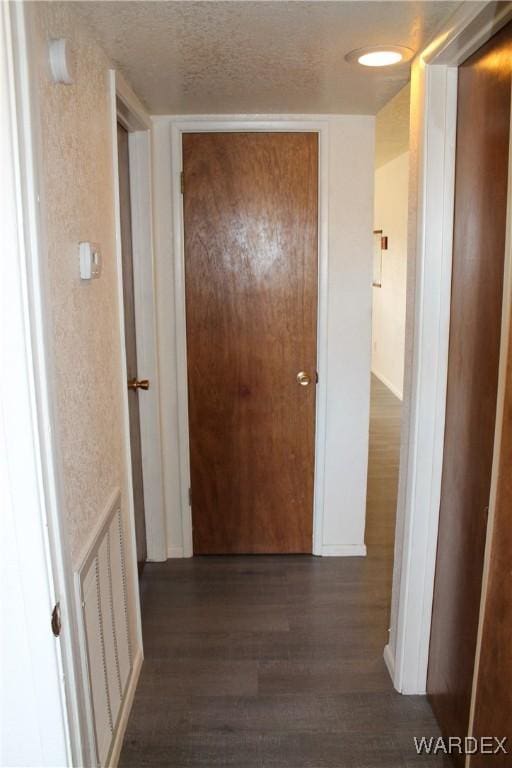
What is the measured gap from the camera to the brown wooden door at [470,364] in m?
1.51

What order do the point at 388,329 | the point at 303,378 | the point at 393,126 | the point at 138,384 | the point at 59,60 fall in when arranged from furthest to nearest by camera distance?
1. the point at 388,329
2. the point at 393,126
3. the point at 303,378
4. the point at 138,384
5. the point at 59,60

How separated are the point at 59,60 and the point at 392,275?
571cm

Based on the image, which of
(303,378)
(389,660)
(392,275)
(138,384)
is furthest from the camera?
(392,275)

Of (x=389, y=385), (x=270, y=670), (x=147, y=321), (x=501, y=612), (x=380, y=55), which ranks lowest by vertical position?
(x=270, y=670)

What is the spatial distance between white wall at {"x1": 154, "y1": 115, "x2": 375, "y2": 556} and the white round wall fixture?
1411 millimetres

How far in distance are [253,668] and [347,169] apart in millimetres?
2199

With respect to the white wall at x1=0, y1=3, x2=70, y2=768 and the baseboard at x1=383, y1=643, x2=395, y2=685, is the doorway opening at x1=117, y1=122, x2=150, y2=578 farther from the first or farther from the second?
the white wall at x1=0, y1=3, x2=70, y2=768

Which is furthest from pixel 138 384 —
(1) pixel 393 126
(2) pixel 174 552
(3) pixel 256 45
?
(1) pixel 393 126

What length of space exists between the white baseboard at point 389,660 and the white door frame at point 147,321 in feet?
4.10

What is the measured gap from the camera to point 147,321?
2814 mm

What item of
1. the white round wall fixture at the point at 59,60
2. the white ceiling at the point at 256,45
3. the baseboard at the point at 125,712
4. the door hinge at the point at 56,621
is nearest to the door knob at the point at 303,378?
the white ceiling at the point at 256,45

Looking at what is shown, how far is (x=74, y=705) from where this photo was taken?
4.09 feet

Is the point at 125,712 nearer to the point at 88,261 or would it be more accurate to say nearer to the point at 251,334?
the point at 88,261

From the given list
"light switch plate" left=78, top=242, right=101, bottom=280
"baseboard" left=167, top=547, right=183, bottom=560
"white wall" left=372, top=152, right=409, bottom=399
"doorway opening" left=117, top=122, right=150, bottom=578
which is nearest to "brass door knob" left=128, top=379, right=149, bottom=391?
"doorway opening" left=117, top=122, right=150, bottom=578
